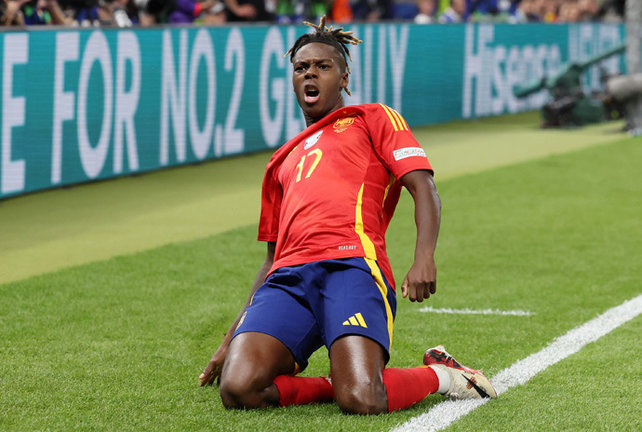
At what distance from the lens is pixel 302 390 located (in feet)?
14.6

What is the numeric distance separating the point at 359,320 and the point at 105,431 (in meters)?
1.02

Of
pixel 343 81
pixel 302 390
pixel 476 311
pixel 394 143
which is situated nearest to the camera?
pixel 302 390

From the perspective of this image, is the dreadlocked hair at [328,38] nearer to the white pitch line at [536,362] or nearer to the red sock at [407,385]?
the red sock at [407,385]

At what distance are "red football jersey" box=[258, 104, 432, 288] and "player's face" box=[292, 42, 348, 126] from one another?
0.08 metres

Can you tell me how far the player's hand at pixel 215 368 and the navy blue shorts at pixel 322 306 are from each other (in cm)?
21

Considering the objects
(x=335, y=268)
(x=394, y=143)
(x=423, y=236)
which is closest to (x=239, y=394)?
(x=335, y=268)

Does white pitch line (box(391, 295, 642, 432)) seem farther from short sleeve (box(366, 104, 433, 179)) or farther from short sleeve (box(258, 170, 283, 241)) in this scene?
short sleeve (box(258, 170, 283, 241))

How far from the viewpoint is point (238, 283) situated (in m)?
7.06

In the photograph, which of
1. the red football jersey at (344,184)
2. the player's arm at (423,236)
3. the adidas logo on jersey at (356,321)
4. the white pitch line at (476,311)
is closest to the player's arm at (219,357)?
the red football jersey at (344,184)

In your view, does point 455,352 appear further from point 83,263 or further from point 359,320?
point 83,263

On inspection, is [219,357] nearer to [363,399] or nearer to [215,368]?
[215,368]

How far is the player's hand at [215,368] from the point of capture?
4.69m

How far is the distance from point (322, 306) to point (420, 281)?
1.36ft

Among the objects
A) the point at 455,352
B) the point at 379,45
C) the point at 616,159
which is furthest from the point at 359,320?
the point at 379,45
